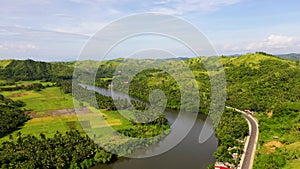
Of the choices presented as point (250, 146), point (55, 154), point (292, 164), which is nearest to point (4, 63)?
point (55, 154)

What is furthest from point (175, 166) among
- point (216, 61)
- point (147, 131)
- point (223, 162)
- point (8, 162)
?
point (216, 61)

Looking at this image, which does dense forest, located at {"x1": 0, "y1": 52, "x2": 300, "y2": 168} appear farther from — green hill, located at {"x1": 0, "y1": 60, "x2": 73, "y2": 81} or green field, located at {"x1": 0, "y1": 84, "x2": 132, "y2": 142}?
green field, located at {"x1": 0, "y1": 84, "x2": 132, "y2": 142}

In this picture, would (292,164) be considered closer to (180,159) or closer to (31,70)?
(180,159)

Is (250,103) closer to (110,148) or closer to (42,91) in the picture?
(110,148)

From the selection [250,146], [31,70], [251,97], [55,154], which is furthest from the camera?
[31,70]

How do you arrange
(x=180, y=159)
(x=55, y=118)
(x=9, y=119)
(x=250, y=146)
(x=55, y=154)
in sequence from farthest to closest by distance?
(x=55, y=118) < (x=9, y=119) < (x=250, y=146) < (x=180, y=159) < (x=55, y=154)

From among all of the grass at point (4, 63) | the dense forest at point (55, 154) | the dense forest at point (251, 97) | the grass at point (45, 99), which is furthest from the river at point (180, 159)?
the grass at point (4, 63)

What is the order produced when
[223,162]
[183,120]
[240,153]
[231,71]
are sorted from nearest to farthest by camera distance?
[223,162], [240,153], [183,120], [231,71]

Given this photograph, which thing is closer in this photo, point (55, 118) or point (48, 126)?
point (48, 126)

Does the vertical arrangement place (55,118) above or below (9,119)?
below
